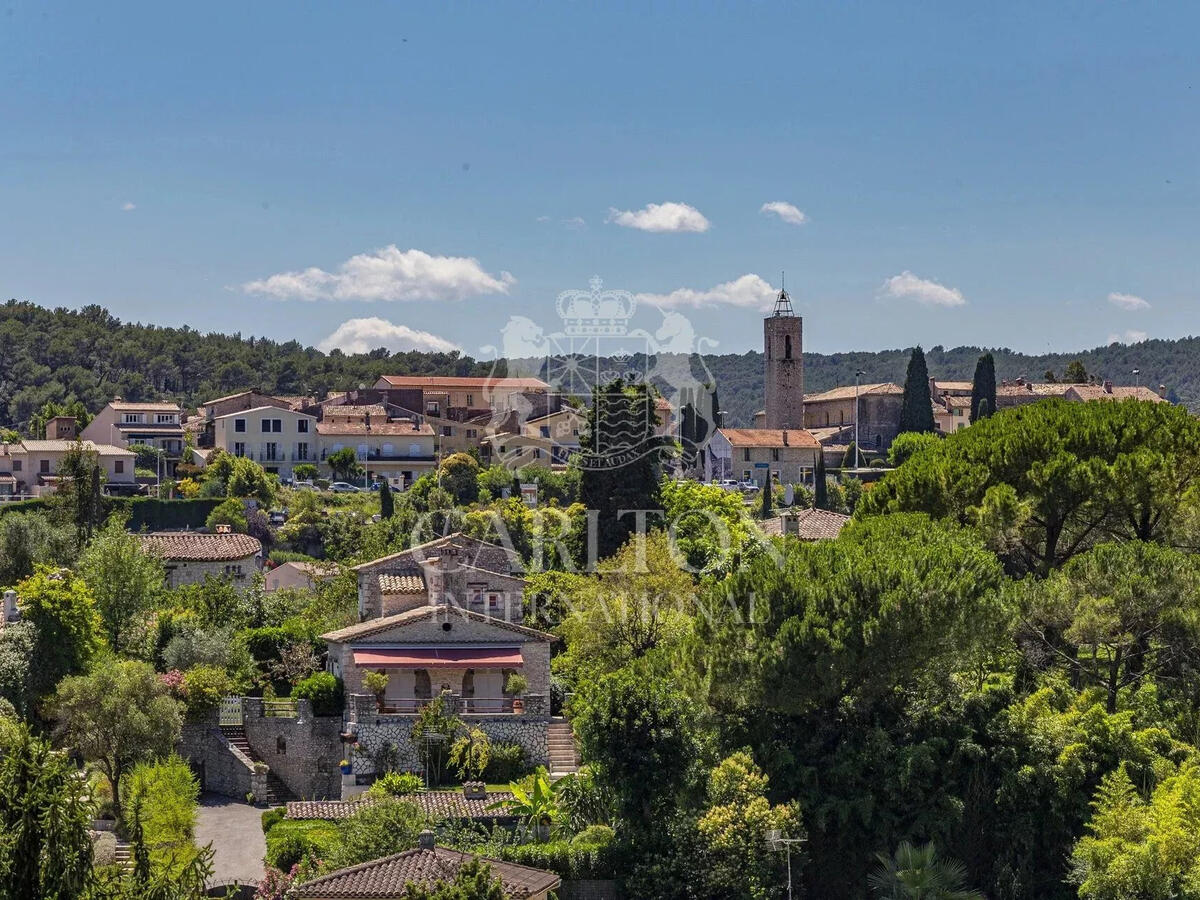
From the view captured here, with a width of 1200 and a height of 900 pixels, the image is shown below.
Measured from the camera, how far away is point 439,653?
39.2m

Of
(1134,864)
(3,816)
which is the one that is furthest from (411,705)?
(3,816)

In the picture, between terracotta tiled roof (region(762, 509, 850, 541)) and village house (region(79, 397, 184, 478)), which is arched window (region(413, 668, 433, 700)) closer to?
terracotta tiled roof (region(762, 509, 850, 541))

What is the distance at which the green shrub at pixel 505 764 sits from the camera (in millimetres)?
36656

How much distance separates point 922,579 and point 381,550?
24639 mm

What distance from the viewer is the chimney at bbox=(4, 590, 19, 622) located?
131 feet

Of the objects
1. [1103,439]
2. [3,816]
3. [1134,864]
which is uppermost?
[1103,439]

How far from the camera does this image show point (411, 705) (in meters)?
38.5

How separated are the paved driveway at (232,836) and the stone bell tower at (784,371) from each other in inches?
3480

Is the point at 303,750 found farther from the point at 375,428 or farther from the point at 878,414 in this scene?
the point at 878,414

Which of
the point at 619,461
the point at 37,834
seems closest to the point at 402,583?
the point at 619,461

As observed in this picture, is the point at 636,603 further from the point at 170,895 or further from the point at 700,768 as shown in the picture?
the point at 170,895

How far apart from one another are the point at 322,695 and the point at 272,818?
17.6 ft

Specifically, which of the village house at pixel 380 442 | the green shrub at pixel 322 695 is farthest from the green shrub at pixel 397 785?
the village house at pixel 380 442

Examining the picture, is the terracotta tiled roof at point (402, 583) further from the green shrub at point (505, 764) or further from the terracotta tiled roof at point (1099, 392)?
the terracotta tiled roof at point (1099, 392)
